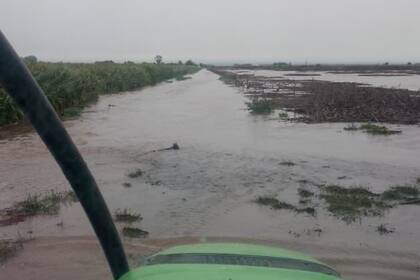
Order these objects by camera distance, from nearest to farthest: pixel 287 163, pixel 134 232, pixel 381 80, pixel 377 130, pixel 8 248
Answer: pixel 8 248 → pixel 134 232 → pixel 287 163 → pixel 377 130 → pixel 381 80

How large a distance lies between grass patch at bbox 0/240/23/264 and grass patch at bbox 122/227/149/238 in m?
1.08

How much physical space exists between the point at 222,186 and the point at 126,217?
6.53 feet

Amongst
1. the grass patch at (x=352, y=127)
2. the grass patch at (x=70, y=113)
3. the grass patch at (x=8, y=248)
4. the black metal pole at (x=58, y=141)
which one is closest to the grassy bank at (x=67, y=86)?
the grass patch at (x=70, y=113)

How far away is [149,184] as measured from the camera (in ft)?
24.5

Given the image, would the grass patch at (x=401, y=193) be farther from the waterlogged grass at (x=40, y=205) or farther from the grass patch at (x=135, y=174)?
the waterlogged grass at (x=40, y=205)

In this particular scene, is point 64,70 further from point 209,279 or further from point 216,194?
point 209,279

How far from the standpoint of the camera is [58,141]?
53.6 inches

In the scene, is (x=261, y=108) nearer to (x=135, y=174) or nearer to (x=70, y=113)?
(x=70, y=113)

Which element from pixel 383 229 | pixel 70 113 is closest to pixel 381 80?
pixel 70 113

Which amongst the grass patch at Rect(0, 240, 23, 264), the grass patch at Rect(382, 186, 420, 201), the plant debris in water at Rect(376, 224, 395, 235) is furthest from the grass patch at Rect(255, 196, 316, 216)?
the grass patch at Rect(0, 240, 23, 264)

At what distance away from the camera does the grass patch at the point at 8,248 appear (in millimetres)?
4637

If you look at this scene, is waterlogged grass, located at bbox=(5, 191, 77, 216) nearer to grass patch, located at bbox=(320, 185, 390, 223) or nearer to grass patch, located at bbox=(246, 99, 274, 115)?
grass patch, located at bbox=(320, 185, 390, 223)

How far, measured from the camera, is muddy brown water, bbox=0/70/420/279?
4801 millimetres

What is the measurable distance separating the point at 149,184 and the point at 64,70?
12452mm
